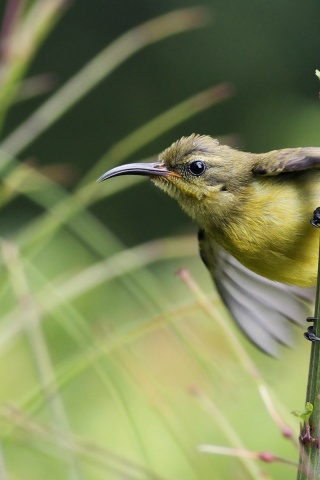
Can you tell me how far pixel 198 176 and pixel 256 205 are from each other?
0.16 meters

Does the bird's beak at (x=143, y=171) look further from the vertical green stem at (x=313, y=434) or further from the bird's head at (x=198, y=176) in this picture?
the vertical green stem at (x=313, y=434)

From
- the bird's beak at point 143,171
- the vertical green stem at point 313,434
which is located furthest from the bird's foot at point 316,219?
the vertical green stem at point 313,434

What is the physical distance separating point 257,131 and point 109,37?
5.14 feet

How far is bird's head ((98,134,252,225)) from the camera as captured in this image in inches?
83.5

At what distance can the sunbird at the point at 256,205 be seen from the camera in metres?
2.00

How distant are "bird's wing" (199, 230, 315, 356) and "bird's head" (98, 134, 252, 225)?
20cm

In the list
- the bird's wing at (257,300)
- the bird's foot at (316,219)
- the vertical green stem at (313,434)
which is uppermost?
the bird's wing at (257,300)

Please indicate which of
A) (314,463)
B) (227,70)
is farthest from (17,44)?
(227,70)

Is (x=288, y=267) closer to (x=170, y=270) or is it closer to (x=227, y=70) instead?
(x=170, y=270)

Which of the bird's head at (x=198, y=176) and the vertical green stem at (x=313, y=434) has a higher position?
the bird's head at (x=198, y=176)

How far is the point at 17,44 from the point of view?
2088 mm

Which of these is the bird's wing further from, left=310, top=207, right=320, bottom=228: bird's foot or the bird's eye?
left=310, top=207, right=320, bottom=228: bird's foot

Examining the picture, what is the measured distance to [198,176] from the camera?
2.14 m

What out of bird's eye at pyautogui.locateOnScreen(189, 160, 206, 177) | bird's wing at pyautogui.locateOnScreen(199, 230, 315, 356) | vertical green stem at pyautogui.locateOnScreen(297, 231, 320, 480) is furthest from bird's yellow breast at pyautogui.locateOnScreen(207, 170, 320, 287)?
vertical green stem at pyautogui.locateOnScreen(297, 231, 320, 480)
